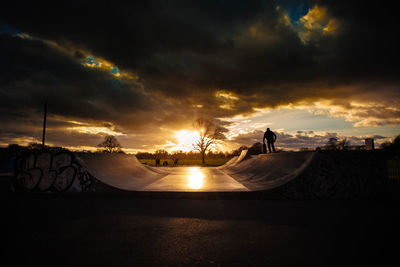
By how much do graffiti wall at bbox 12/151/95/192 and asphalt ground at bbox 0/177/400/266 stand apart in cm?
184

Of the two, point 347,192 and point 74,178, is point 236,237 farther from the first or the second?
point 74,178

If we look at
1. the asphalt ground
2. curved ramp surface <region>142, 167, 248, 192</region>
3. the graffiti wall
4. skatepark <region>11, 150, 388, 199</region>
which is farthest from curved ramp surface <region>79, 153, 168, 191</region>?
the asphalt ground

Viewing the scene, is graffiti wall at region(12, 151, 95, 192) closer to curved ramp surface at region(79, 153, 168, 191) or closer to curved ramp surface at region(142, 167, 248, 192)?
curved ramp surface at region(79, 153, 168, 191)

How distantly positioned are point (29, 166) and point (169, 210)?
6.96m

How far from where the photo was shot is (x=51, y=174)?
8016 mm

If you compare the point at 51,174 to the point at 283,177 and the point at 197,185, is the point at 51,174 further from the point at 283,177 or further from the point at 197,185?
the point at 283,177

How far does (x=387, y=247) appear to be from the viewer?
3111 mm

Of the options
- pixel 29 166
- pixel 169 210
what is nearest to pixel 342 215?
pixel 169 210

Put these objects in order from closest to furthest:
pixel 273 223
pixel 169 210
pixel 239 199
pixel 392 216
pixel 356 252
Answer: pixel 356 252, pixel 273 223, pixel 392 216, pixel 169 210, pixel 239 199

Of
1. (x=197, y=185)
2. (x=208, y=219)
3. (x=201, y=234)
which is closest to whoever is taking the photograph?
Result: (x=201, y=234)

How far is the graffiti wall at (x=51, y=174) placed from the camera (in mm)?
7781

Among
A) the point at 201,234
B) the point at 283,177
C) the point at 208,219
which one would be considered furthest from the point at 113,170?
the point at 283,177

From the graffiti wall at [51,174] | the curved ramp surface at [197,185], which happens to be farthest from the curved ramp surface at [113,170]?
the curved ramp surface at [197,185]

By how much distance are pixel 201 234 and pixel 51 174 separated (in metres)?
7.56
